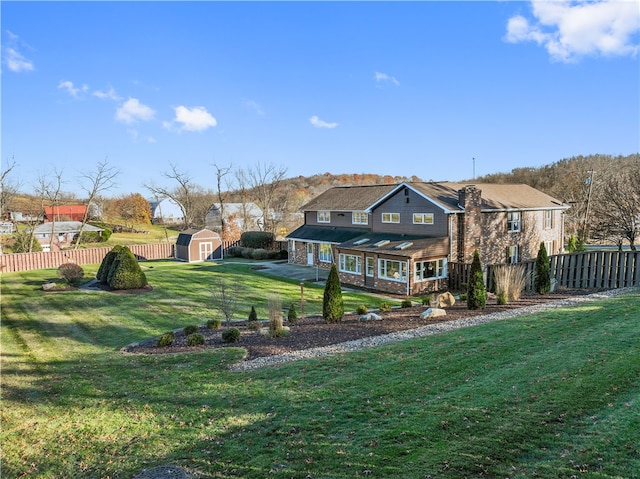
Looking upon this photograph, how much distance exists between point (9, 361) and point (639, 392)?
15458mm

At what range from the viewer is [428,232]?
28.4m

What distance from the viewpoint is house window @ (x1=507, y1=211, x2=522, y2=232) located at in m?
30.6

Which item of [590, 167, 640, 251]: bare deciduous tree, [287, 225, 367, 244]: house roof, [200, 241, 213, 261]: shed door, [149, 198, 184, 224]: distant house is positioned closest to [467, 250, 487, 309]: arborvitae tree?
[590, 167, 640, 251]: bare deciduous tree

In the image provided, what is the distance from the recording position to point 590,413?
729cm

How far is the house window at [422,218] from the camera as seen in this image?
28281mm

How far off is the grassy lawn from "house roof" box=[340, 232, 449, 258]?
40.1 feet

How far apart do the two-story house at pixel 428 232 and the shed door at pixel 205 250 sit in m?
10.8

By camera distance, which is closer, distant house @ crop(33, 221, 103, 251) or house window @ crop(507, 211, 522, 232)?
house window @ crop(507, 211, 522, 232)

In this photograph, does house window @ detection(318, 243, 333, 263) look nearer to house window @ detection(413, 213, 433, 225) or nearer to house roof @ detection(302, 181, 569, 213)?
house roof @ detection(302, 181, 569, 213)

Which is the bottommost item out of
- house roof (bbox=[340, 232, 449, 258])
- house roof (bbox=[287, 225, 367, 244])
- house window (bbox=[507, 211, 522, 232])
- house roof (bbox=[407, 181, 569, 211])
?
house roof (bbox=[340, 232, 449, 258])

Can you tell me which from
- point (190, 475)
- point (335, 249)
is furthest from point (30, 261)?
point (190, 475)

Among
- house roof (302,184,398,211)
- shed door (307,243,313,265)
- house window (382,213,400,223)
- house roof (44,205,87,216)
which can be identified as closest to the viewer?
house window (382,213,400,223)

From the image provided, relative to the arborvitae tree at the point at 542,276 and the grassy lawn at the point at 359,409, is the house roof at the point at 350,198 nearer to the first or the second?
the arborvitae tree at the point at 542,276

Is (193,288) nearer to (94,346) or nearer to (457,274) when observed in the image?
(94,346)
